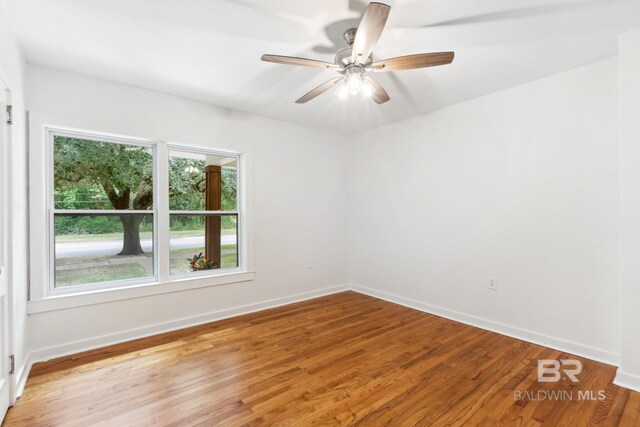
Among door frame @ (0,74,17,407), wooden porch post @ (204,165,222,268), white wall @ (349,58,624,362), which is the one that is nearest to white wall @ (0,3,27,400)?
door frame @ (0,74,17,407)

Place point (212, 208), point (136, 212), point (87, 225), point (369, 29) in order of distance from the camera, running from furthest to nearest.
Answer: point (212, 208)
point (136, 212)
point (87, 225)
point (369, 29)

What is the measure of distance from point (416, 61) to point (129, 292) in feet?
10.4

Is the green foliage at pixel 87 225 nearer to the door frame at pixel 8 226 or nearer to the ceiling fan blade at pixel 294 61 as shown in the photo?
the door frame at pixel 8 226

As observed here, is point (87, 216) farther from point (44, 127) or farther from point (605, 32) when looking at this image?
point (605, 32)

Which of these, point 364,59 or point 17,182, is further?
point 17,182

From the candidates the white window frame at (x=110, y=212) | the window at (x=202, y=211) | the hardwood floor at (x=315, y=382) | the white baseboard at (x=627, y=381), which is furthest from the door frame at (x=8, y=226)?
the white baseboard at (x=627, y=381)

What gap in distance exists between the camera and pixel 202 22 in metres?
1.99

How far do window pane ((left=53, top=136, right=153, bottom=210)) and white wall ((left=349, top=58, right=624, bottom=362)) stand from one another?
2.95 m

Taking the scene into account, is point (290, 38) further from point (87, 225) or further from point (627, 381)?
point (627, 381)

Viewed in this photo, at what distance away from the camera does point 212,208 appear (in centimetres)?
363

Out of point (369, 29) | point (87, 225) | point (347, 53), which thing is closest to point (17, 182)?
point (87, 225)

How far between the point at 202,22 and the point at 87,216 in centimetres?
207

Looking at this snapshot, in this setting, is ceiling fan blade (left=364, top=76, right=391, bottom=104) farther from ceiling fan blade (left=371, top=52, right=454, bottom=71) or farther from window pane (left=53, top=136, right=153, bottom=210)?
window pane (left=53, top=136, right=153, bottom=210)

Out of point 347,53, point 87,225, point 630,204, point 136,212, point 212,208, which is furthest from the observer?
point 212,208
